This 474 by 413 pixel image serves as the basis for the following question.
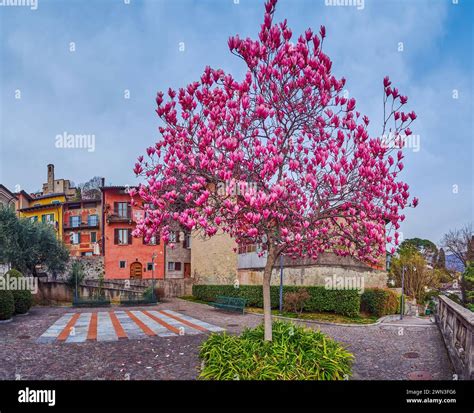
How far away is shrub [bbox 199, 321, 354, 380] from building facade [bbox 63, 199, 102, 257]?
124 ft

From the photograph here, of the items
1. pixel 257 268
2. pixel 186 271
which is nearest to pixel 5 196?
pixel 186 271

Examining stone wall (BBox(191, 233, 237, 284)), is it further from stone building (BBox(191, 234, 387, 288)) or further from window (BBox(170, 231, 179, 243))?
window (BBox(170, 231, 179, 243))

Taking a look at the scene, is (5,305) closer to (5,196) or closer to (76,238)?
(5,196)

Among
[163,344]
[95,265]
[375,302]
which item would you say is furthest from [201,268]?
[163,344]

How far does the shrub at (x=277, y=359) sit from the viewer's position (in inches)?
248

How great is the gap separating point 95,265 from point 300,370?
1436 inches

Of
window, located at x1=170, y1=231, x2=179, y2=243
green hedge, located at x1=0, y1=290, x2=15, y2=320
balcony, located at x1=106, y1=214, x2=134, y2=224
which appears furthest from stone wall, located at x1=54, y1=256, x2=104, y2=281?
window, located at x1=170, y1=231, x2=179, y2=243

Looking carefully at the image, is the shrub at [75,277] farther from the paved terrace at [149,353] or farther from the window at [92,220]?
the paved terrace at [149,353]

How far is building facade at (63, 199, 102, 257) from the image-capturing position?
42312 millimetres

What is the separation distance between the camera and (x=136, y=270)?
37.9m

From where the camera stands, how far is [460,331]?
8578 millimetres

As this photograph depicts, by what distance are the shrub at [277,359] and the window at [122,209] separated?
107ft

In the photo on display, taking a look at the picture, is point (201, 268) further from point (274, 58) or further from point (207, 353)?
point (274, 58)

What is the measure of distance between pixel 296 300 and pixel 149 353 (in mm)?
11756
